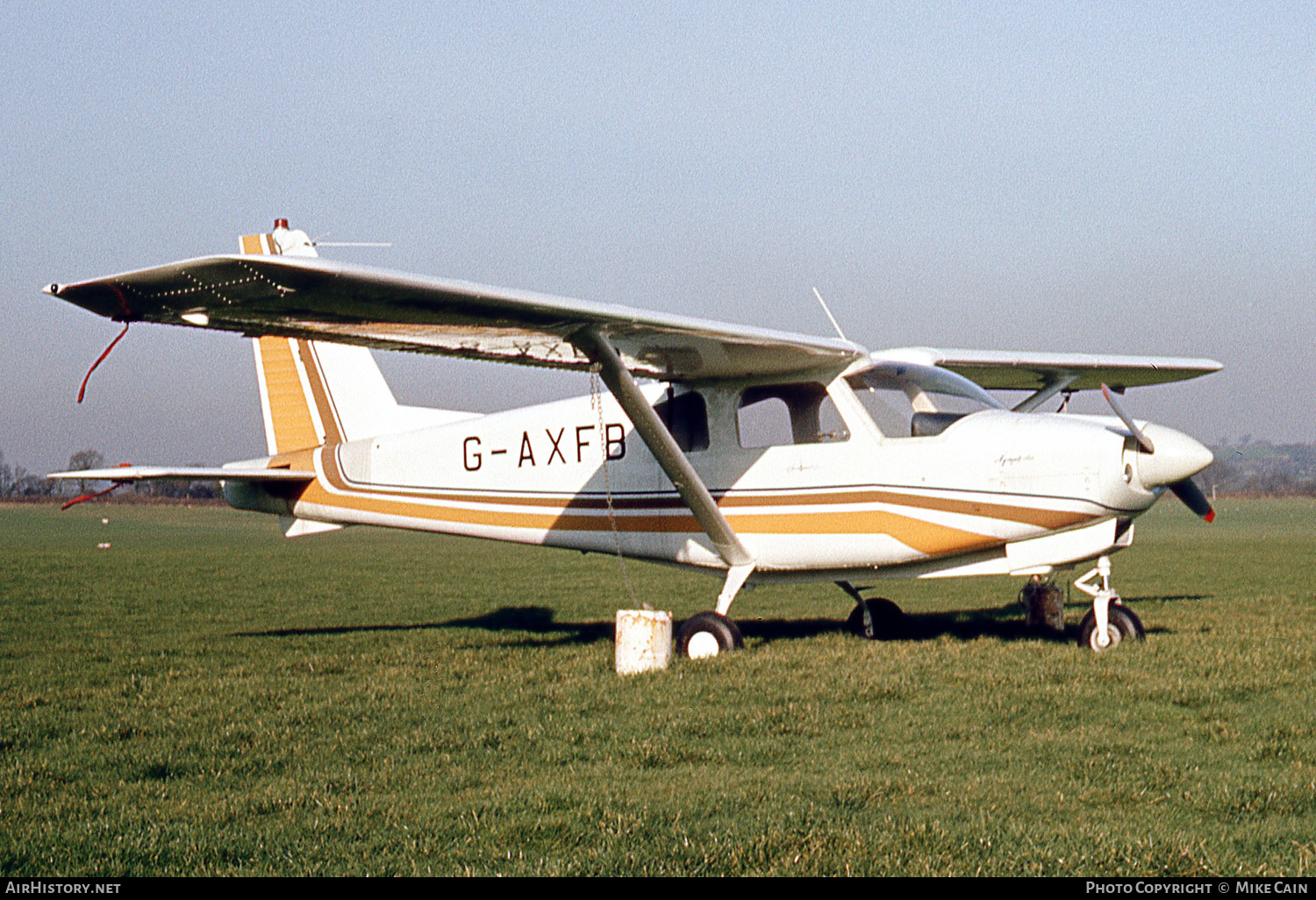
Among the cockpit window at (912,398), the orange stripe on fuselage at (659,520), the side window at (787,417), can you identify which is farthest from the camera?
the side window at (787,417)

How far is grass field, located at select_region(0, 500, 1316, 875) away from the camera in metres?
4.18

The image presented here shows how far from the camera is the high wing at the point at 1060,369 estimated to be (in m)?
12.3

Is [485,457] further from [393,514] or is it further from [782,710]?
[782,710]

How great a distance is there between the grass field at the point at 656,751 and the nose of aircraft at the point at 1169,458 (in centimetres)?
138

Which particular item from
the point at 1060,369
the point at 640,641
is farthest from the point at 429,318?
the point at 1060,369

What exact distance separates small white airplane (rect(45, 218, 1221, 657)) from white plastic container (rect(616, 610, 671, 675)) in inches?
39.9

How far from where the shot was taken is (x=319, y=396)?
13211 millimetres

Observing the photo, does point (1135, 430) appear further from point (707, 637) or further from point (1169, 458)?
point (707, 637)

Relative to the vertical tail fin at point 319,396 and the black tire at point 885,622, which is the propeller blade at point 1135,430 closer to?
the black tire at point 885,622

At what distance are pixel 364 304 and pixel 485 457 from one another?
14.5 ft

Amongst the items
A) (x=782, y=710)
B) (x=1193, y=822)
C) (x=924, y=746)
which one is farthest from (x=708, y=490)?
(x=1193, y=822)

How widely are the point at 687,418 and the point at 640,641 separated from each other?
2.80 meters

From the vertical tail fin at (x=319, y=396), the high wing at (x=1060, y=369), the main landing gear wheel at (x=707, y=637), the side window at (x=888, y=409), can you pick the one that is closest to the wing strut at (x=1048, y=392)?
the high wing at (x=1060, y=369)

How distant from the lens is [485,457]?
38.5ft
